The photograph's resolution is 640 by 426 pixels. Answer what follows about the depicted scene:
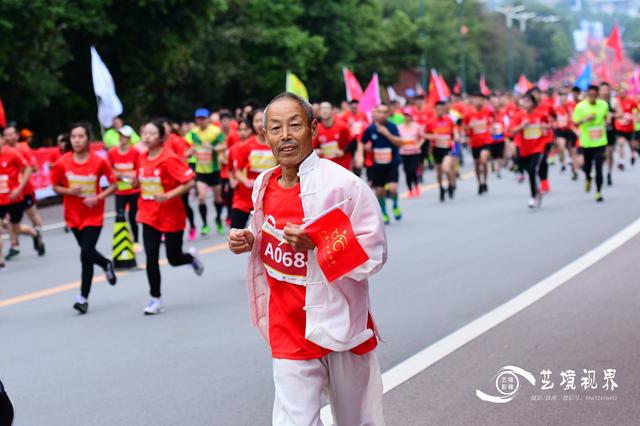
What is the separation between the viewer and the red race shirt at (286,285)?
484 cm

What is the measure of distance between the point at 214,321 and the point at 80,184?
2137 millimetres

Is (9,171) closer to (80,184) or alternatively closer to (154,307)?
(80,184)

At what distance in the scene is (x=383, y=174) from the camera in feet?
59.8

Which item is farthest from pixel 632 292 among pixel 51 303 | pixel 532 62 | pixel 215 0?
pixel 532 62

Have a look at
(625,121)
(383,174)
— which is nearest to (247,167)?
(383,174)

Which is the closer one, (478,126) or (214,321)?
(214,321)

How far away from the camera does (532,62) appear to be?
12912 centimetres

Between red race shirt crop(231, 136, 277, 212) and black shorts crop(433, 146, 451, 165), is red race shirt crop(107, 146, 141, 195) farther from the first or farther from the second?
black shorts crop(433, 146, 451, 165)

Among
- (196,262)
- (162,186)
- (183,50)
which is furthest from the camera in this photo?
(183,50)

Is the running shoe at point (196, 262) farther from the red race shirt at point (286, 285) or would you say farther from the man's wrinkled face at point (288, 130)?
the man's wrinkled face at point (288, 130)

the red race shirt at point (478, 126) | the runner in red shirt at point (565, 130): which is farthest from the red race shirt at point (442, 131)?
the runner in red shirt at point (565, 130)

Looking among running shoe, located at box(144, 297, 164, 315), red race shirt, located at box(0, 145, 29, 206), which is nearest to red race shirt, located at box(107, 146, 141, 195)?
red race shirt, located at box(0, 145, 29, 206)

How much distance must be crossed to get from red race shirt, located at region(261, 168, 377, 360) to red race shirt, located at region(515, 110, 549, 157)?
47.7 ft

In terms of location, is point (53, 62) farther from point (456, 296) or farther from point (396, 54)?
point (396, 54)
